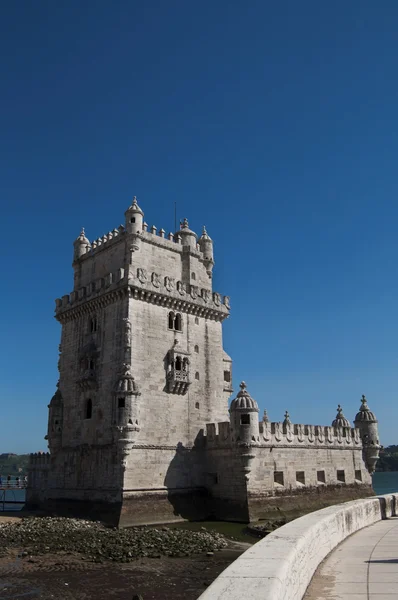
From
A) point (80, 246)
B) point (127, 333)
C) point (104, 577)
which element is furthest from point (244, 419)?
point (80, 246)

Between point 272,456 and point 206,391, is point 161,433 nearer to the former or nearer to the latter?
point 206,391

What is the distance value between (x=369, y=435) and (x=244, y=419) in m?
18.0

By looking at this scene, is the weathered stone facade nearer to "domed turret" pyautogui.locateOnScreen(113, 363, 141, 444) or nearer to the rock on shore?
"domed turret" pyautogui.locateOnScreen(113, 363, 141, 444)

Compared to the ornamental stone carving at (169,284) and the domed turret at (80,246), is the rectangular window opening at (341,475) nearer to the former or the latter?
the ornamental stone carving at (169,284)

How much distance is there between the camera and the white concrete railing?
651 centimetres

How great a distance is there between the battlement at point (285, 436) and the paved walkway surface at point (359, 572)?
827 inches

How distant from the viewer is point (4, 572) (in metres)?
20.7

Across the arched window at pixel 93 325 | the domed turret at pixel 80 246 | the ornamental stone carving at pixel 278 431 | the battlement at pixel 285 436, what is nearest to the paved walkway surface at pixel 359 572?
the battlement at pixel 285 436

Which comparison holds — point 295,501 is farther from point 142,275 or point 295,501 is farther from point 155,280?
point 142,275

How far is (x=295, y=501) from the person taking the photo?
117ft

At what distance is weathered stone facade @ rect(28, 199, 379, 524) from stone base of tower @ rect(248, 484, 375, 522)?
0.36 ft

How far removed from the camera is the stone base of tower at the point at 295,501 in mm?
32750

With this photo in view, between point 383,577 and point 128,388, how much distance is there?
24.2 metres

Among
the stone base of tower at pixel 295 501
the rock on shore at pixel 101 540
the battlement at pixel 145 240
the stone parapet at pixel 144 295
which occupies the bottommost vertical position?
the rock on shore at pixel 101 540
